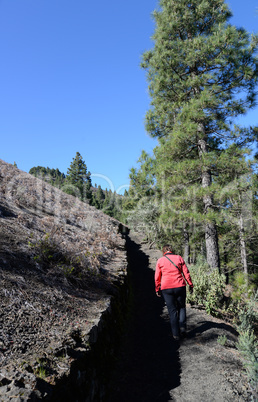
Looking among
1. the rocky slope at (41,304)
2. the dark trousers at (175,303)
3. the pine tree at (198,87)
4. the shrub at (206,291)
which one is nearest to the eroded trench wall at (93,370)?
the rocky slope at (41,304)

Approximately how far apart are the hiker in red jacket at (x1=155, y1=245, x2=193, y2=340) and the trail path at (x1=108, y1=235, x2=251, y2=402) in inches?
16.6

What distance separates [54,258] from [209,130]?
7.80 m

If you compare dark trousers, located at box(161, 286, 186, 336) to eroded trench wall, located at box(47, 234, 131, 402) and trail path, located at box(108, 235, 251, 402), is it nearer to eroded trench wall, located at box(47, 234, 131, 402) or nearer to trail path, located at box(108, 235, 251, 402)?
trail path, located at box(108, 235, 251, 402)

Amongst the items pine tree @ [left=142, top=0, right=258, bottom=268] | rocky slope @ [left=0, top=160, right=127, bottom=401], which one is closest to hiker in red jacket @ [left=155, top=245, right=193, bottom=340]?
rocky slope @ [left=0, top=160, right=127, bottom=401]

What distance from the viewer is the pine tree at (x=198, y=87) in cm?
828

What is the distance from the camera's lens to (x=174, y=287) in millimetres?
4723

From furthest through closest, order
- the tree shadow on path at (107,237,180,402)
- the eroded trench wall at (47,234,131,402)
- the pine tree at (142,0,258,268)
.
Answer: the pine tree at (142,0,258,268)
the tree shadow on path at (107,237,180,402)
the eroded trench wall at (47,234,131,402)

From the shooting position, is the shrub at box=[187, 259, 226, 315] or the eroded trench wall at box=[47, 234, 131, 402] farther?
the shrub at box=[187, 259, 226, 315]

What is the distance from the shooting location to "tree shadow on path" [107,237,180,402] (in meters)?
3.75

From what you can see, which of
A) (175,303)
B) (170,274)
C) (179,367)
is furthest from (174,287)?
(179,367)

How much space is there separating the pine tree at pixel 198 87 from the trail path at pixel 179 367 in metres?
3.57

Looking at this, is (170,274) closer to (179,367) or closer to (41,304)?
(179,367)

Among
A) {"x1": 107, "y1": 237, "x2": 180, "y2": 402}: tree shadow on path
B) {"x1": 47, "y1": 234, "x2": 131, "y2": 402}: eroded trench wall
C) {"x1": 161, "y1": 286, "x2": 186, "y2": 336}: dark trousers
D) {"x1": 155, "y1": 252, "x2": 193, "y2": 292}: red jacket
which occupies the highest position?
{"x1": 155, "y1": 252, "x2": 193, "y2": 292}: red jacket

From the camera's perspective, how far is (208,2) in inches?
355
